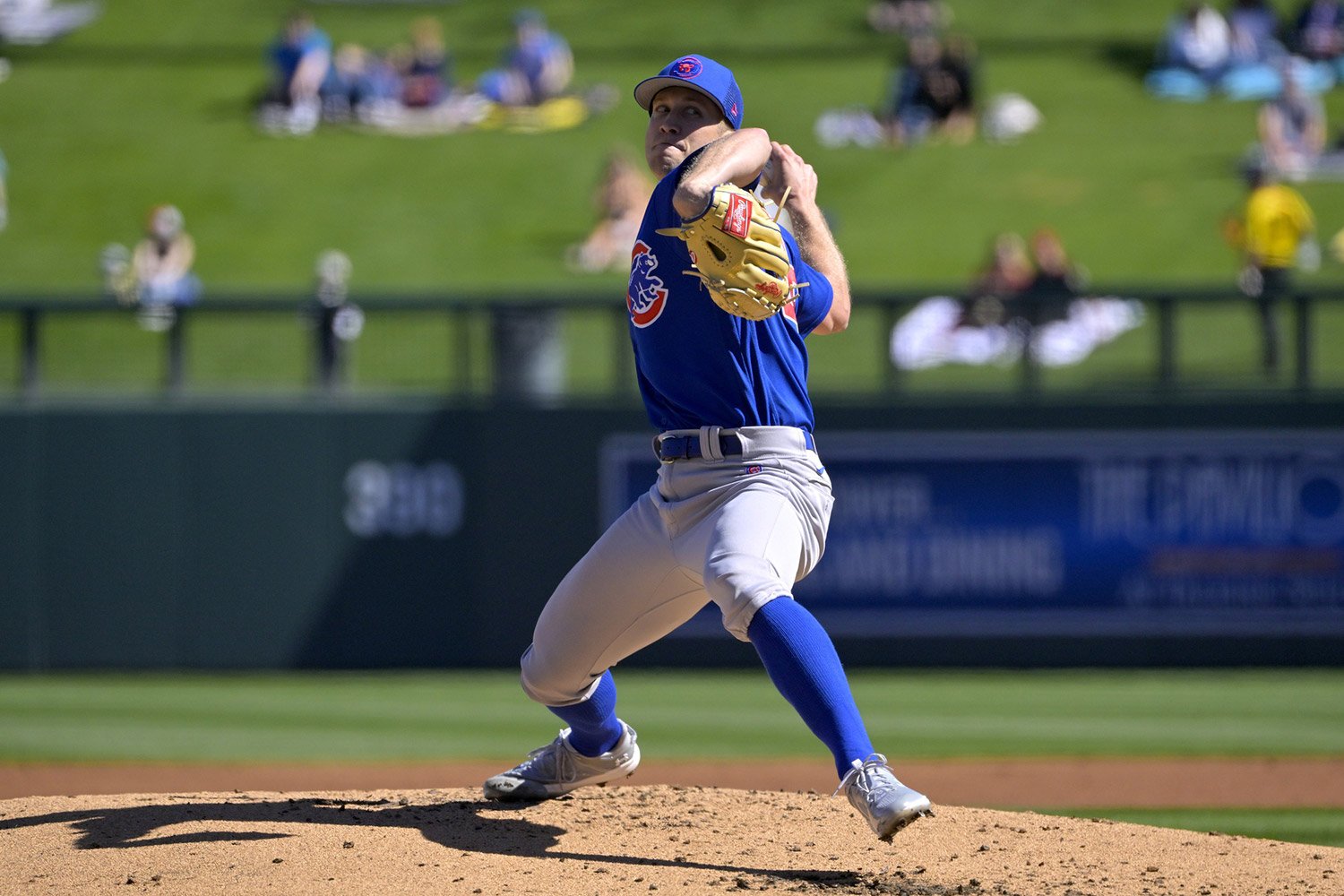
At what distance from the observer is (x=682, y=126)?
418 cm

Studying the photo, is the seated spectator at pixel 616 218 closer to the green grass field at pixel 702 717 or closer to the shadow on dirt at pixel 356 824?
the green grass field at pixel 702 717

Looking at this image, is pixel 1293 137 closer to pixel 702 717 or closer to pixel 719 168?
pixel 702 717

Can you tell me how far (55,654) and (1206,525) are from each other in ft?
22.8

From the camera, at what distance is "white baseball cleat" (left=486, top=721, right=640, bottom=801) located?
4805mm

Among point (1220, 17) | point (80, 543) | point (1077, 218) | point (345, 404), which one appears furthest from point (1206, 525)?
point (1220, 17)

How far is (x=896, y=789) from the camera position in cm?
365

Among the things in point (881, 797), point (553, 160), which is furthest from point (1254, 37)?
point (881, 797)

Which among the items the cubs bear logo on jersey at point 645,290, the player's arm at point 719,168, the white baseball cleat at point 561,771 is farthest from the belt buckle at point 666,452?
the white baseball cleat at point 561,771

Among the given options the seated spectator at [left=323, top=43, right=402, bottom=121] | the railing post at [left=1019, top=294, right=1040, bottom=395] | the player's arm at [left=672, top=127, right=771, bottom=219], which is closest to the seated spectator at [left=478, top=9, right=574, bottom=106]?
the seated spectator at [left=323, top=43, right=402, bottom=121]

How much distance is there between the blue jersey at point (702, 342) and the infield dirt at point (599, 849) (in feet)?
3.66

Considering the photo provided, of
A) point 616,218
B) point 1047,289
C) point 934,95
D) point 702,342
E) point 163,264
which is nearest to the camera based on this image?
point 702,342

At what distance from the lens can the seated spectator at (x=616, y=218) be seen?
57.7 feet

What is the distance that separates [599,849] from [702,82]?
6.35 ft

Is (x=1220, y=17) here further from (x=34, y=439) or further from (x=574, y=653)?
(x=574, y=653)
